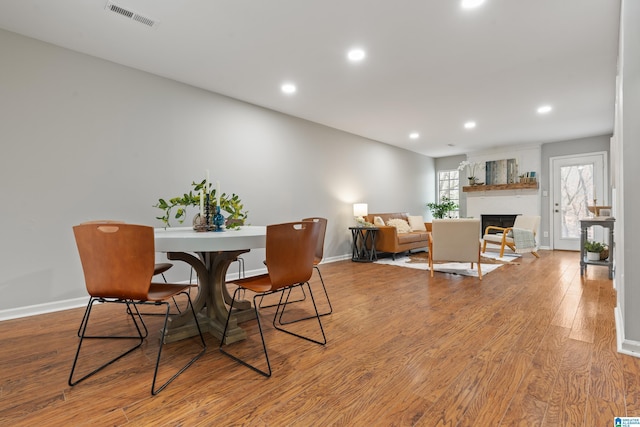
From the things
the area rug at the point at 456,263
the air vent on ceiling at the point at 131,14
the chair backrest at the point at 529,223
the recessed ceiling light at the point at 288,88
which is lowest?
the area rug at the point at 456,263

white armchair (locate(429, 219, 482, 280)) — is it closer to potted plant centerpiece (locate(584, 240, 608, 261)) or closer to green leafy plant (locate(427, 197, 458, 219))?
potted plant centerpiece (locate(584, 240, 608, 261))

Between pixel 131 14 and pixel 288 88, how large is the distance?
6.20 feet

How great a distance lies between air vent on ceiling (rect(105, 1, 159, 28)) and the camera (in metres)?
2.47

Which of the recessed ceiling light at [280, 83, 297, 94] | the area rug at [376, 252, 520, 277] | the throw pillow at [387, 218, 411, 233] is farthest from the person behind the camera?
the throw pillow at [387, 218, 411, 233]

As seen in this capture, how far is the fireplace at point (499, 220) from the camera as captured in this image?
762 cm

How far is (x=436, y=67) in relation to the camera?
11.5ft

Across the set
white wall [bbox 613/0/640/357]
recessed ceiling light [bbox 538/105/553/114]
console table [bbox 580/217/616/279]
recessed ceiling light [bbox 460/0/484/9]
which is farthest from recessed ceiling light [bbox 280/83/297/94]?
console table [bbox 580/217/616/279]

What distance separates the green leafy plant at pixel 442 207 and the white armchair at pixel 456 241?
14.6 ft

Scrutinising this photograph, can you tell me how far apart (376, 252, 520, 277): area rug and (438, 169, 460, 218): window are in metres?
2.74

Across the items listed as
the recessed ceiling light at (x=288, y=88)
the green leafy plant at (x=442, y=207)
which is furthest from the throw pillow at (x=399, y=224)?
the recessed ceiling light at (x=288, y=88)

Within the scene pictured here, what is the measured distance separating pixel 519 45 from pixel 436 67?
0.80 m

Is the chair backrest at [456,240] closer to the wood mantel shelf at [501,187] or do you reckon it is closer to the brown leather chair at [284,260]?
the brown leather chair at [284,260]

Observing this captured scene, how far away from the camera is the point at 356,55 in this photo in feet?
10.6

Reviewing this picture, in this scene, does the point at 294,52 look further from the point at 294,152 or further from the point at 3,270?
the point at 3,270
